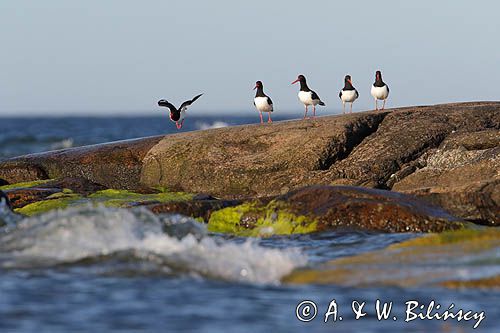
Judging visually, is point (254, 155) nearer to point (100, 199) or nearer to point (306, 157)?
point (306, 157)

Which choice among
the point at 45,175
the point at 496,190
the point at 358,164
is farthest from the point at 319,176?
the point at 45,175

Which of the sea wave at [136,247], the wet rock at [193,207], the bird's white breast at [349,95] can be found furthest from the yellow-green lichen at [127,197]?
the bird's white breast at [349,95]

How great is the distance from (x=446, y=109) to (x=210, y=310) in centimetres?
1227

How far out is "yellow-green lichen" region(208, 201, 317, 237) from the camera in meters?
13.0

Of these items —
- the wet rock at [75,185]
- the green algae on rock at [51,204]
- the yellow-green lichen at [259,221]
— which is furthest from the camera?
the wet rock at [75,185]

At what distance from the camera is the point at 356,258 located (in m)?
10.2

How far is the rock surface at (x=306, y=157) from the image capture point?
17.2m

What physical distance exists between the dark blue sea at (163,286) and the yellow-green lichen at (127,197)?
15.6ft

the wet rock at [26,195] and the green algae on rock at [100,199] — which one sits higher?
the wet rock at [26,195]

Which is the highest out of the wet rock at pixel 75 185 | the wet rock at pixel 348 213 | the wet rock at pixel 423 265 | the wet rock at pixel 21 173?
the wet rock at pixel 21 173

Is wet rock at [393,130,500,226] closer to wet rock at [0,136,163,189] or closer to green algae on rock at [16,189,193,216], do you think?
green algae on rock at [16,189,193,216]

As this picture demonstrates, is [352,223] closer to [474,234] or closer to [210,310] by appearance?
[474,234]

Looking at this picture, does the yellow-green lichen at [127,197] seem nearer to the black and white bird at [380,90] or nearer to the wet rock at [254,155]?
the wet rock at [254,155]

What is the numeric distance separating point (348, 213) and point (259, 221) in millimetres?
1408
